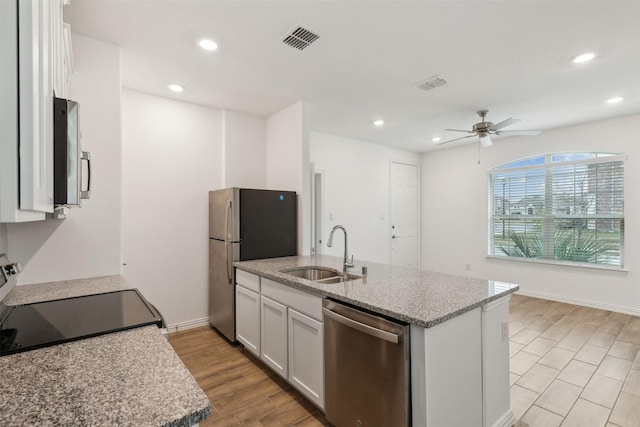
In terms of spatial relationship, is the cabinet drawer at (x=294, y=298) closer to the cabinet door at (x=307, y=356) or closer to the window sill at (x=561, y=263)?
the cabinet door at (x=307, y=356)

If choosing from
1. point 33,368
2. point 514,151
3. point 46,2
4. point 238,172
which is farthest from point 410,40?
point 514,151

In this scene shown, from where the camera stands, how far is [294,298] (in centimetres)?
226

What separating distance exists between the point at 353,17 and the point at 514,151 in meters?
4.44

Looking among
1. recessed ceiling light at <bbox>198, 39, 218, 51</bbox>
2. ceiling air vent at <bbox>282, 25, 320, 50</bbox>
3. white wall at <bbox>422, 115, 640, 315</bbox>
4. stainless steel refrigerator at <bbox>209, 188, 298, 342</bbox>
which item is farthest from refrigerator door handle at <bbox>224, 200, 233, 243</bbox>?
white wall at <bbox>422, 115, 640, 315</bbox>

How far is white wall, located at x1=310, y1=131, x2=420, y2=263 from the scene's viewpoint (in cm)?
505

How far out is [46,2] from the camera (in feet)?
2.93

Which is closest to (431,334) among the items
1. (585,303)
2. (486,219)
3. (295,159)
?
(295,159)

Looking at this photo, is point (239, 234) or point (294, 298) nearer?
point (294, 298)

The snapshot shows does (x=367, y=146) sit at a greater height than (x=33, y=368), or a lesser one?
greater

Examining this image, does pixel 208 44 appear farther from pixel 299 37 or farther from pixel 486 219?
pixel 486 219

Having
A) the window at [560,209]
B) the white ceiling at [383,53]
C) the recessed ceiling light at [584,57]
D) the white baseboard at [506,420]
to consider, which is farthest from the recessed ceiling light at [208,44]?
the window at [560,209]

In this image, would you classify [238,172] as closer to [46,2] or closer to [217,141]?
[217,141]

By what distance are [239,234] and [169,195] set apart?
1.04 metres

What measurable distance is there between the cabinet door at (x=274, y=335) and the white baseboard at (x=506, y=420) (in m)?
1.47
